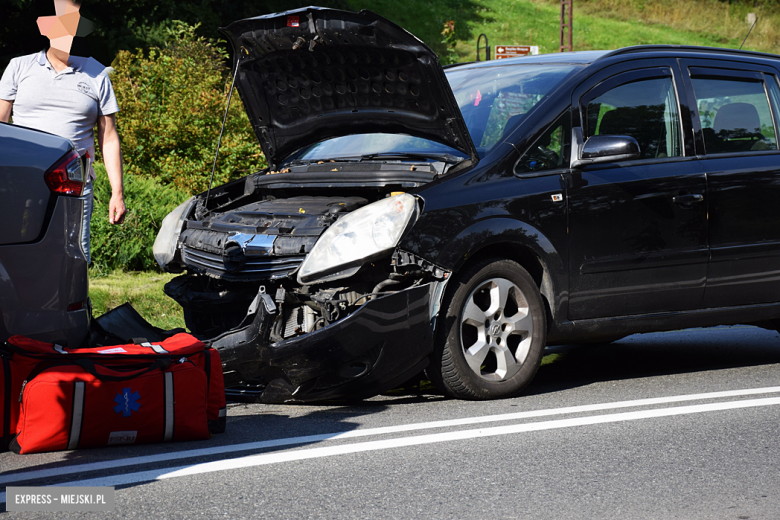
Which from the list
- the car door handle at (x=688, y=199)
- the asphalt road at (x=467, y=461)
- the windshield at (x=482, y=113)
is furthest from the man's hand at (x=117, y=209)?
the car door handle at (x=688, y=199)

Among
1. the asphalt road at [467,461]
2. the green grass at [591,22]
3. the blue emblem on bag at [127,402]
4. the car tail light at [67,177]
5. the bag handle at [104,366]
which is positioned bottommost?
the asphalt road at [467,461]

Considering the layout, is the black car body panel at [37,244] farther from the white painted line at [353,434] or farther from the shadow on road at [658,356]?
the shadow on road at [658,356]

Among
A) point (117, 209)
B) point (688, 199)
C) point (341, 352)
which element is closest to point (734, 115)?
point (688, 199)

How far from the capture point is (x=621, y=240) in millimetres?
5004

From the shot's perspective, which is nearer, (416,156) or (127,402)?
(127,402)

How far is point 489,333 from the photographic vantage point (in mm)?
4688

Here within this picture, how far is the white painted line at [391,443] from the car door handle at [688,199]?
3.75ft

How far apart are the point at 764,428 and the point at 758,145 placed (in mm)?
2147

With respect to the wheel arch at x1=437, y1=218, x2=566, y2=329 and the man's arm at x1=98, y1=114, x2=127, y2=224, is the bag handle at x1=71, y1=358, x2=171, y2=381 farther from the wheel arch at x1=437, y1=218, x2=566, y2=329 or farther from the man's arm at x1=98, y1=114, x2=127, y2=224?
the man's arm at x1=98, y1=114, x2=127, y2=224

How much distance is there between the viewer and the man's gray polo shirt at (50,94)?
539 centimetres

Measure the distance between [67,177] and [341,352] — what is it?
4.79 feet

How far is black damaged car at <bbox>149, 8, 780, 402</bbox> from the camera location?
171 inches

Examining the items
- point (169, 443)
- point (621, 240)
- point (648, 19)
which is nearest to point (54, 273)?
point (169, 443)

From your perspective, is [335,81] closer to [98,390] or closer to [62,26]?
[62,26]
